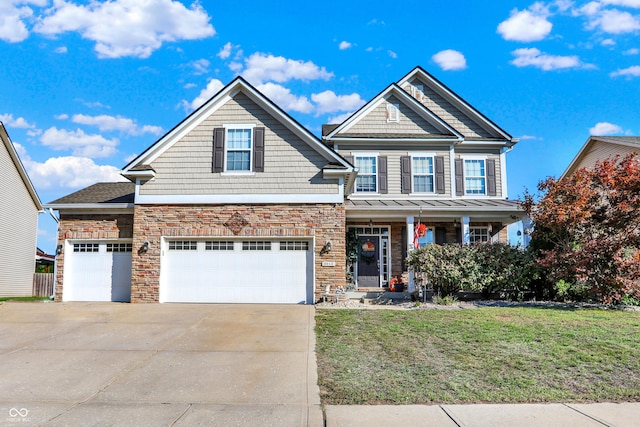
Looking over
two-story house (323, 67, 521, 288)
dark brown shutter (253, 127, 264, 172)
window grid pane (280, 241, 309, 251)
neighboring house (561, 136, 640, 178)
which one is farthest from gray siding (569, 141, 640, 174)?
dark brown shutter (253, 127, 264, 172)

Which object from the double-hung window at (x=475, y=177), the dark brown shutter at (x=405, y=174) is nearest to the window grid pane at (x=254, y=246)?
the dark brown shutter at (x=405, y=174)

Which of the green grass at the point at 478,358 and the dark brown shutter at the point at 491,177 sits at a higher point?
the dark brown shutter at the point at 491,177

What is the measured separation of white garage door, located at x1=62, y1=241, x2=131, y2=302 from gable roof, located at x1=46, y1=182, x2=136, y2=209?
1.30 m

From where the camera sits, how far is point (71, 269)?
47.5 feet

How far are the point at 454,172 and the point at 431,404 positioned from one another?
540 inches

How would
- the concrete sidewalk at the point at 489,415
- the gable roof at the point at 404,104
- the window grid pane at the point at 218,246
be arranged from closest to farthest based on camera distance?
1. the concrete sidewalk at the point at 489,415
2. the window grid pane at the point at 218,246
3. the gable roof at the point at 404,104

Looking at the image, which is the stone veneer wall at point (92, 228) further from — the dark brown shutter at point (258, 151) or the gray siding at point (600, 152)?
the gray siding at point (600, 152)

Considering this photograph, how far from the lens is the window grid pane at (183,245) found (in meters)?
14.0

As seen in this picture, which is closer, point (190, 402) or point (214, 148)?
point (190, 402)

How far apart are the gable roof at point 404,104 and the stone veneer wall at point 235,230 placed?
197 inches

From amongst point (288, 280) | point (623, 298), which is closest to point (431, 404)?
point (288, 280)

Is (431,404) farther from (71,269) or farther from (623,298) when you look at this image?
(71,269)

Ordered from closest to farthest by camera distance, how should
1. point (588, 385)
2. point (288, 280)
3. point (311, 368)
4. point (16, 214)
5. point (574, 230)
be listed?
point (588, 385) → point (311, 368) → point (574, 230) → point (288, 280) → point (16, 214)

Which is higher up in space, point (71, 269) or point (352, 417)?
point (71, 269)
